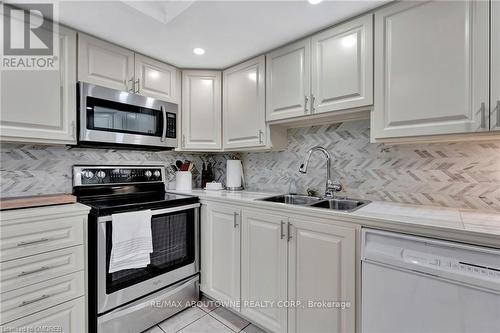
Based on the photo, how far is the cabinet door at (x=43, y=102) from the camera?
4.69 ft

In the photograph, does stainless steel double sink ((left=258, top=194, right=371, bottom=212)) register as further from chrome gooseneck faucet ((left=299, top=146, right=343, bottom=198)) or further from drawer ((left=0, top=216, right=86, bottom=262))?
drawer ((left=0, top=216, right=86, bottom=262))

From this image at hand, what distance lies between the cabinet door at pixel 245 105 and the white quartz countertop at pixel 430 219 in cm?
78

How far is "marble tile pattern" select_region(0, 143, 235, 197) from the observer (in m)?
1.64

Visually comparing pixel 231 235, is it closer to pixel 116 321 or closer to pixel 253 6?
pixel 116 321

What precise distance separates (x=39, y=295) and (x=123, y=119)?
4.08 feet

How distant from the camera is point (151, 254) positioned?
67.9 inches

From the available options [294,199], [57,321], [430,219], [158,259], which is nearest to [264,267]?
[294,199]

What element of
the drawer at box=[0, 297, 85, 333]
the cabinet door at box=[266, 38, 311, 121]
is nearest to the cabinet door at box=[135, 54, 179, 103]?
the cabinet door at box=[266, 38, 311, 121]

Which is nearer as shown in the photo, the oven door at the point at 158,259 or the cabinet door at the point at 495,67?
the cabinet door at the point at 495,67

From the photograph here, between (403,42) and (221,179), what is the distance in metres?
2.03

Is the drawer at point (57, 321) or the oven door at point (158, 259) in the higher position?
the oven door at point (158, 259)

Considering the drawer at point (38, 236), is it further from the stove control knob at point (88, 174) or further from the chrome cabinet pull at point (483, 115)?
the chrome cabinet pull at point (483, 115)

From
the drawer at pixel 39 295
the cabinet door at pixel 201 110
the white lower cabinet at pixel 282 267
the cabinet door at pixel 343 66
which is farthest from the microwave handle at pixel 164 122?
the cabinet door at pixel 343 66

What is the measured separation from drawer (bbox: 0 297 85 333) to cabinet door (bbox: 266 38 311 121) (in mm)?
1817
